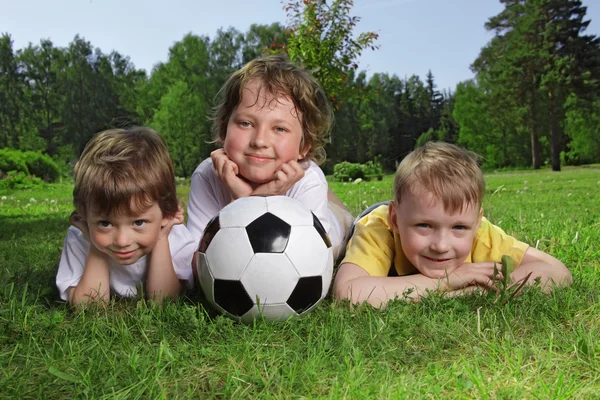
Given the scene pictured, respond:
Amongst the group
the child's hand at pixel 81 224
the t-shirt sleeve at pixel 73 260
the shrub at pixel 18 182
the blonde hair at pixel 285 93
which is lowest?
the shrub at pixel 18 182

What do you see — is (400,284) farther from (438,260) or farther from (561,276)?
(561,276)

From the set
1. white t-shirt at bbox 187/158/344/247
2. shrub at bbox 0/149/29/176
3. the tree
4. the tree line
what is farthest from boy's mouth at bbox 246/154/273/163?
the tree line

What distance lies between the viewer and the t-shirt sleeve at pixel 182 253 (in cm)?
325

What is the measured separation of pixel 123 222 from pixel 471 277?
1.97 metres

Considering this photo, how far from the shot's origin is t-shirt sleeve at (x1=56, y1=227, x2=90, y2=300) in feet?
10.1

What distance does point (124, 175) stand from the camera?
109 inches

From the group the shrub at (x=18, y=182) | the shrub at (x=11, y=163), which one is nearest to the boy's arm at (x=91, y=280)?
the shrub at (x=18, y=182)

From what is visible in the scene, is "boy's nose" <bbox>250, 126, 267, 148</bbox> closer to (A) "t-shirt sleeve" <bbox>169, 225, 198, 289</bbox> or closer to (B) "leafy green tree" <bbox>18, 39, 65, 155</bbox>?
(A) "t-shirt sleeve" <bbox>169, 225, 198, 289</bbox>

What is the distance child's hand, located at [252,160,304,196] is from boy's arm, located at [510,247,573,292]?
151 centimetres

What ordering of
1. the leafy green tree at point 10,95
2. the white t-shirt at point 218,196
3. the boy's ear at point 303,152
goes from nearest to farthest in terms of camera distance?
the white t-shirt at point 218,196 < the boy's ear at point 303,152 < the leafy green tree at point 10,95

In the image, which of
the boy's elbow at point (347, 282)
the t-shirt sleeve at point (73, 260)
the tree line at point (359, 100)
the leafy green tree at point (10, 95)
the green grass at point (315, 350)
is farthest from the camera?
the leafy green tree at point (10, 95)

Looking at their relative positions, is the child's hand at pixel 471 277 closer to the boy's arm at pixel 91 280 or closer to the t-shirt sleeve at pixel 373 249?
the t-shirt sleeve at pixel 373 249

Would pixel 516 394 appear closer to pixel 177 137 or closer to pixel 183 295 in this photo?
pixel 183 295

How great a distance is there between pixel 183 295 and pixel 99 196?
0.78 m
